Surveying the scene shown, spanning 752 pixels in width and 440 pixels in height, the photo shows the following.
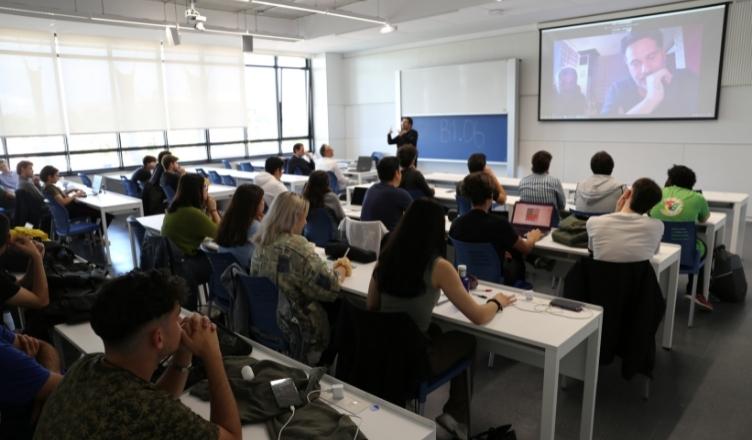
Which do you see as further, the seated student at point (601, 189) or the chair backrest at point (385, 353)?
the seated student at point (601, 189)

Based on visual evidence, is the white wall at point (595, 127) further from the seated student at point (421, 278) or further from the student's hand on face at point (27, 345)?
the student's hand on face at point (27, 345)

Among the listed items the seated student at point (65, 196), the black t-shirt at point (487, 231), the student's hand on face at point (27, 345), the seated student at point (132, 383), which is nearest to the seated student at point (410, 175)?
the black t-shirt at point (487, 231)

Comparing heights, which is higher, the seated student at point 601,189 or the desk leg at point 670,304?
the seated student at point 601,189

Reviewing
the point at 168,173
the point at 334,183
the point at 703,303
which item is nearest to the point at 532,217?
the point at 703,303

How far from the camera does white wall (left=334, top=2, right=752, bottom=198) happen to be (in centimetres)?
716

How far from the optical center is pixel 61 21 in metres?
8.09

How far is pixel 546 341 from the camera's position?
216 cm

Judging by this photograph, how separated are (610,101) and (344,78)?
647cm

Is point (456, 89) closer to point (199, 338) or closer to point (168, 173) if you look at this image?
point (168, 173)

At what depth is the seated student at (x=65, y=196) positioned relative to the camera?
626 centimetres

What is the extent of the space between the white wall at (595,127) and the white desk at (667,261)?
15.8 feet

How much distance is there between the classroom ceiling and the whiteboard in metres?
0.64

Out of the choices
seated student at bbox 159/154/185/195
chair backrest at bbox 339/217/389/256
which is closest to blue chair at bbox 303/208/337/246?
chair backrest at bbox 339/217/389/256

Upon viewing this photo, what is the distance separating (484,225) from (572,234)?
0.76 meters
